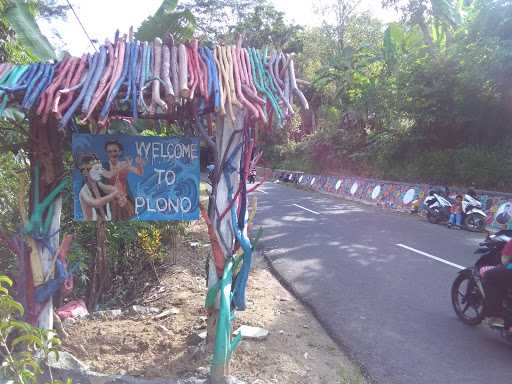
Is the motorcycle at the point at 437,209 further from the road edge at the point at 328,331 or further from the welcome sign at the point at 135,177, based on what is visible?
the welcome sign at the point at 135,177

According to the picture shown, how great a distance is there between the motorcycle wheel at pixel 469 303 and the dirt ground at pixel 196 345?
1.61 metres

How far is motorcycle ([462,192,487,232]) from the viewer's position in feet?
41.1

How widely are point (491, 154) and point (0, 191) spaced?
48.2 feet

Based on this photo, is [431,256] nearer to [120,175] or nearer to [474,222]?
[474,222]

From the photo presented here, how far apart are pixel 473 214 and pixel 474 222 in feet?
0.66

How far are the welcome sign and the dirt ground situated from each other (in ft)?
3.79

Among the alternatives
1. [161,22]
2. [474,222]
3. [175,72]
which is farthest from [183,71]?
[474,222]

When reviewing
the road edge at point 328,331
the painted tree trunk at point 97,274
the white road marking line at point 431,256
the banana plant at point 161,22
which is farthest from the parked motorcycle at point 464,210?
the painted tree trunk at point 97,274

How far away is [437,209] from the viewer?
13.7 metres

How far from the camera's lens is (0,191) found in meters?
5.73

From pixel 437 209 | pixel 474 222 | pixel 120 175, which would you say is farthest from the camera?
pixel 437 209

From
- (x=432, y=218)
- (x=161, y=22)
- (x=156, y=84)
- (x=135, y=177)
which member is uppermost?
(x=161, y=22)

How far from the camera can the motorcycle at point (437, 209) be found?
44.7 ft

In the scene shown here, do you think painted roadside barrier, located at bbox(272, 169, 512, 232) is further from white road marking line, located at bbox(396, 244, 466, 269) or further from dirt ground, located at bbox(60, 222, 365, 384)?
dirt ground, located at bbox(60, 222, 365, 384)
